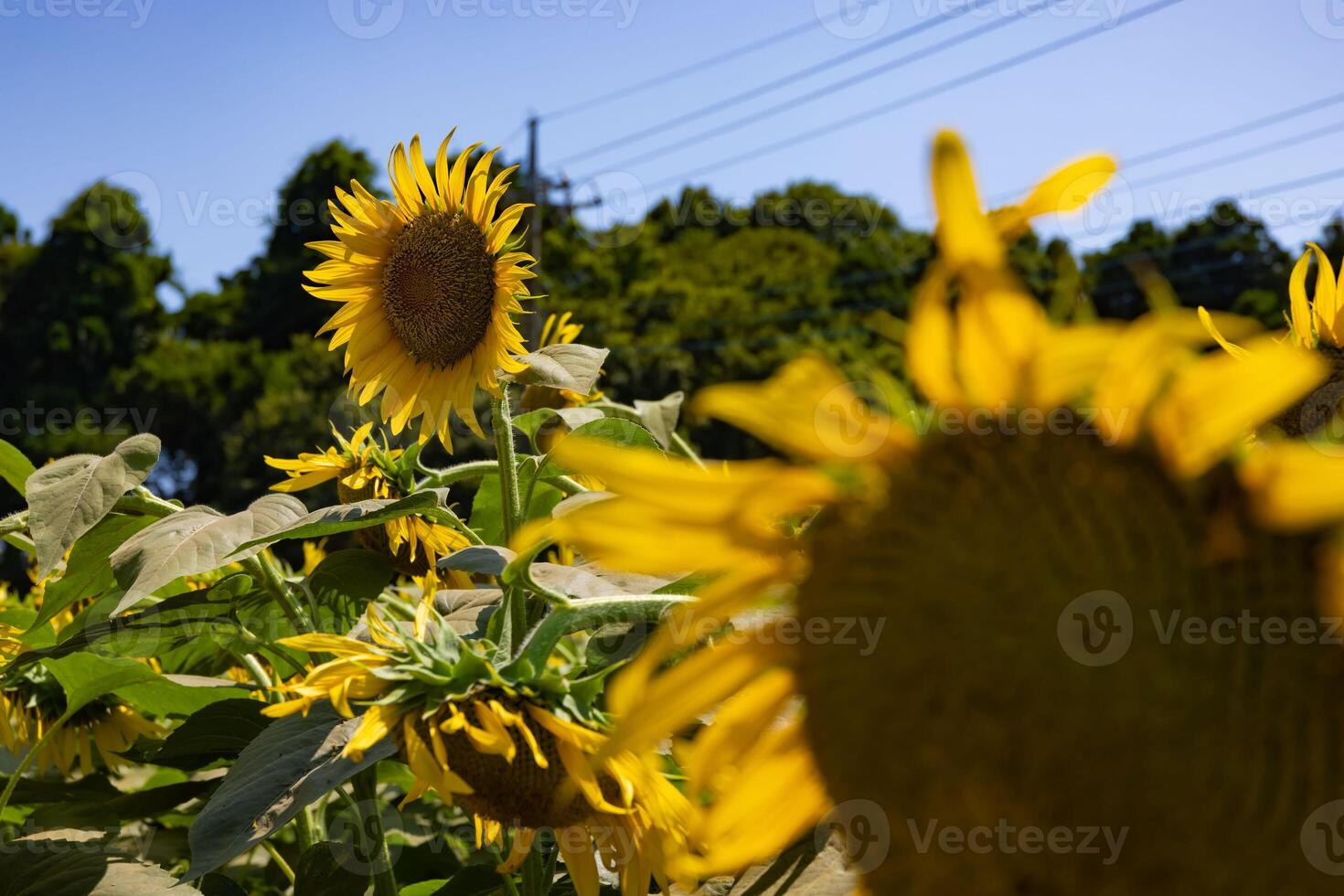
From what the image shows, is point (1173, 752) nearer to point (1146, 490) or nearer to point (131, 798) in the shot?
point (1146, 490)

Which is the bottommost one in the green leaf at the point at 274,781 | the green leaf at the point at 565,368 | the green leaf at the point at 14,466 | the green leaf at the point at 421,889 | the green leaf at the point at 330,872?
the green leaf at the point at 421,889

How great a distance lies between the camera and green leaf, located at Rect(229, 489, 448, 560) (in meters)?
1.06

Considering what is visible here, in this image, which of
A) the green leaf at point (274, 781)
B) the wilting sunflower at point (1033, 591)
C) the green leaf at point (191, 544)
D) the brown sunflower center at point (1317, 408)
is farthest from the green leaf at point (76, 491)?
the brown sunflower center at point (1317, 408)

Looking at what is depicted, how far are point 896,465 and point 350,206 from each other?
3.89 ft

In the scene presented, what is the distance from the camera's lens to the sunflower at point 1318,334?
102cm

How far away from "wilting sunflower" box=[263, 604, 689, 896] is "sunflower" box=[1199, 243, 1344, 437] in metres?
0.65

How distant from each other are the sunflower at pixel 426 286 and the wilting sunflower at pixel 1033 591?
93 cm

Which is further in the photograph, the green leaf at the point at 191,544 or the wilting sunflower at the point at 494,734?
the green leaf at the point at 191,544

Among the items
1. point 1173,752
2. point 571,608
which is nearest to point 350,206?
point 571,608

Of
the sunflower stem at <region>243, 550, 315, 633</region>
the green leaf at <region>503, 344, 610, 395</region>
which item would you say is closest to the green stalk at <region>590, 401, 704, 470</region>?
the green leaf at <region>503, 344, 610, 395</region>

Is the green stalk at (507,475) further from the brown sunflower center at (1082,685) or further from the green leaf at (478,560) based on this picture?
the brown sunflower center at (1082,685)

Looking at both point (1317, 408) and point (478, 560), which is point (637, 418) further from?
point (1317, 408)

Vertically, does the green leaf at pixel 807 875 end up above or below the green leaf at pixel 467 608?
below

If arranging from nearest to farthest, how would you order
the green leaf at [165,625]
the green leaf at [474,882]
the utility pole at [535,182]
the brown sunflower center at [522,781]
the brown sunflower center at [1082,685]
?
the brown sunflower center at [1082,685], the brown sunflower center at [522,781], the green leaf at [474,882], the green leaf at [165,625], the utility pole at [535,182]
